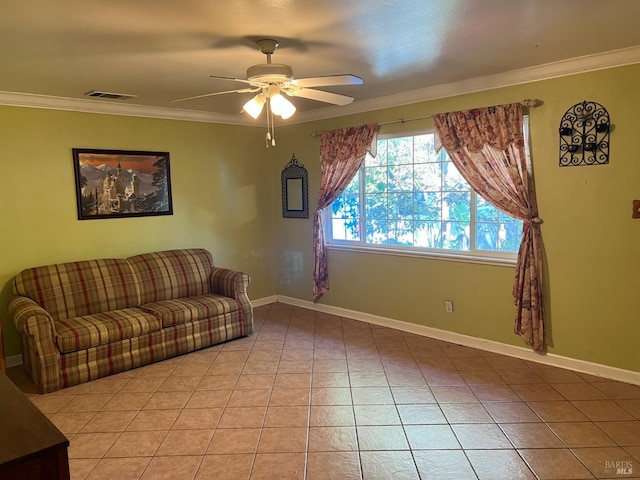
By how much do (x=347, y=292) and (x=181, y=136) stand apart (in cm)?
260

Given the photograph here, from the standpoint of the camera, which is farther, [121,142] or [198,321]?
[121,142]

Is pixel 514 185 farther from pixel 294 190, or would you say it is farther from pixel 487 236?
pixel 294 190

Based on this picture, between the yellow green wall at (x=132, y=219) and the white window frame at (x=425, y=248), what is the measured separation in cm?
105

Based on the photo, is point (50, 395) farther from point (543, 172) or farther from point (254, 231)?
point (543, 172)

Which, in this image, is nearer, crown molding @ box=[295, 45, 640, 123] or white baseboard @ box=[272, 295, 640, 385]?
crown molding @ box=[295, 45, 640, 123]

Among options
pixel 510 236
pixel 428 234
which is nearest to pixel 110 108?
pixel 428 234

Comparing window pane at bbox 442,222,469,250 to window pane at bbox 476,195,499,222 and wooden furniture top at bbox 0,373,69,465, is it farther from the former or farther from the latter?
wooden furniture top at bbox 0,373,69,465

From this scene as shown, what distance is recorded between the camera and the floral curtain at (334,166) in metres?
4.74

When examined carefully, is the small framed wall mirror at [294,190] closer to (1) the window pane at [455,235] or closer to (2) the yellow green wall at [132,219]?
(2) the yellow green wall at [132,219]

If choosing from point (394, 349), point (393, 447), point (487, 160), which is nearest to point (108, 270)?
point (394, 349)

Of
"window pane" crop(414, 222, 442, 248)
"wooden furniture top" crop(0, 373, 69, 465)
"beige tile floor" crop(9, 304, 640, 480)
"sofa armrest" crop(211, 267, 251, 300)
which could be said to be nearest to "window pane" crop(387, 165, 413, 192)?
"window pane" crop(414, 222, 442, 248)

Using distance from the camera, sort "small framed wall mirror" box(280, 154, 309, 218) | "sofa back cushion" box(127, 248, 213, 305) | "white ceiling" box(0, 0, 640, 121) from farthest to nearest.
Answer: "small framed wall mirror" box(280, 154, 309, 218) → "sofa back cushion" box(127, 248, 213, 305) → "white ceiling" box(0, 0, 640, 121)

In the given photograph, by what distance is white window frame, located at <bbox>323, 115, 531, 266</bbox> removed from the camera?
3947 mm

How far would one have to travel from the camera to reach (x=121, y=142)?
4.61 meters
